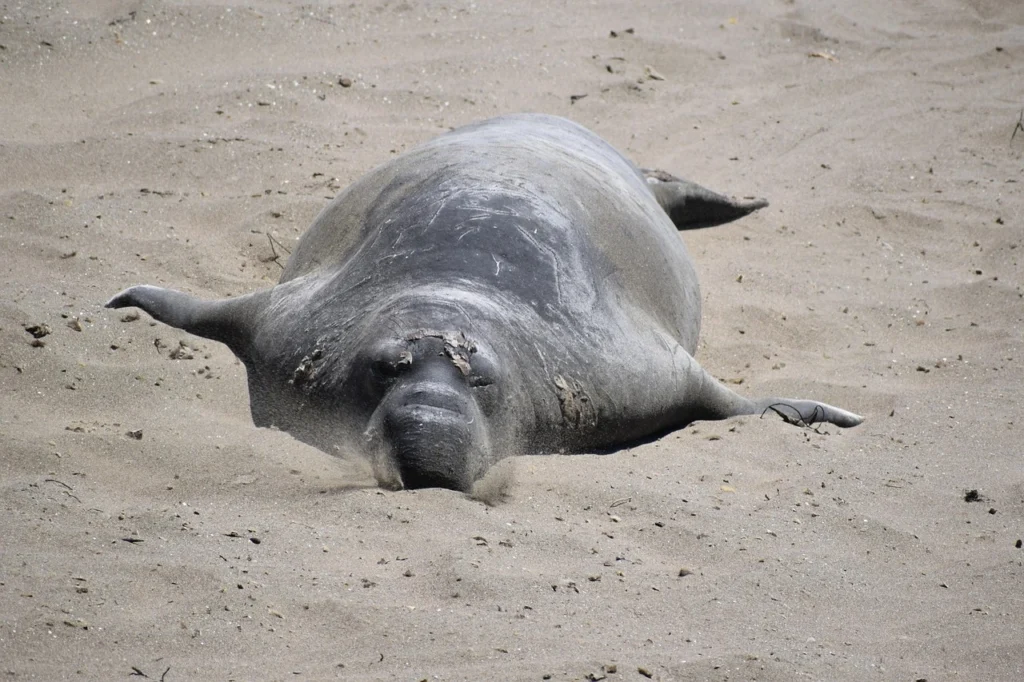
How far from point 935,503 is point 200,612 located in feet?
6.94

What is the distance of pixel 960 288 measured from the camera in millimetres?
5699

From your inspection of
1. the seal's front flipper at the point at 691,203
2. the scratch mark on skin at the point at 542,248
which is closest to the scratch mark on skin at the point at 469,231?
the scratch mark on skin at the point at 542,248

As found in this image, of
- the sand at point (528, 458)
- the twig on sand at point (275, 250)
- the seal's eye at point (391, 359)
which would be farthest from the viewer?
the twig on sand at point (275, 250)

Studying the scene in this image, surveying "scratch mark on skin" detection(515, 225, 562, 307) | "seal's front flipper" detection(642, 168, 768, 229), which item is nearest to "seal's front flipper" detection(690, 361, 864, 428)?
"scratch mark on skin" detection(515, 225, 562, 307)

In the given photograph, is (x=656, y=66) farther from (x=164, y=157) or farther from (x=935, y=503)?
(x=935, y=503)

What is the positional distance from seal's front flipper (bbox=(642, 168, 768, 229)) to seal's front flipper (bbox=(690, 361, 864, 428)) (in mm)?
1876

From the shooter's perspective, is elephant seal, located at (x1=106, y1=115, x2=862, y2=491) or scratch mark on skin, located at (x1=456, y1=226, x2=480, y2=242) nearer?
elephant seal, located at (x1=106, y1=115, x2=862, y2=491)

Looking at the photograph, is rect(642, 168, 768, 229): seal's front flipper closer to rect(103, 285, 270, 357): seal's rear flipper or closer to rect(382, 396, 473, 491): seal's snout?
rect(103, 285, 270, 357): seal's rear flipper

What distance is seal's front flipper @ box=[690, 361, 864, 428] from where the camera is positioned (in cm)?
432

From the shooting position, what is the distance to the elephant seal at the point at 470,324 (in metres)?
3.52

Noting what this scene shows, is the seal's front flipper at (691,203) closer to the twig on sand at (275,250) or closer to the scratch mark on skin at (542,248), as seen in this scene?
the twig on sand at (275,250)

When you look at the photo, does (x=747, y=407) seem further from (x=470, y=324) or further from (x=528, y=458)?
(x=470, y=324)

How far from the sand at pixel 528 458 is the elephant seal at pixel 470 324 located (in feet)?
0.39

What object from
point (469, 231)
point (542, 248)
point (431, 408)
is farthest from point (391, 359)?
point (542, 248)
